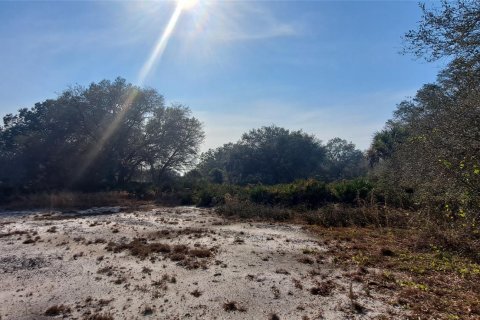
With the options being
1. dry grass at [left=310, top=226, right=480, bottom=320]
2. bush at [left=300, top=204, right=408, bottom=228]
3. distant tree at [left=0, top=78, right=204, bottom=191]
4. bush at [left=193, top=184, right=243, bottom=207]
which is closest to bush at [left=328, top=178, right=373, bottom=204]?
bush at [left=300, top=204, right=408, bottom=228]

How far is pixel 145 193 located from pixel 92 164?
6781 millimetres

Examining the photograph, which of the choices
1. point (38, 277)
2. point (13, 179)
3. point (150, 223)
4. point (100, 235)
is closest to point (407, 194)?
point (150, 223)

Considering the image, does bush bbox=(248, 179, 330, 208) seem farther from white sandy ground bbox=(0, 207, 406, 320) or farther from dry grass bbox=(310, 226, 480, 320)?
dry grass bbox=(310, 226, 480, 320)

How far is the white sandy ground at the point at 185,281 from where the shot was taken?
17.1 feet

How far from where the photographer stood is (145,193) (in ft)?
87.8

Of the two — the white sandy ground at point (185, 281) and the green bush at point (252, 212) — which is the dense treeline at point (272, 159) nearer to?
the green bush at point (252, 212)

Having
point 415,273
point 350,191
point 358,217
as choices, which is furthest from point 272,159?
point 415,273

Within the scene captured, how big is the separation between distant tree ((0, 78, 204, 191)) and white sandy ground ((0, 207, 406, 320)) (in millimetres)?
20675

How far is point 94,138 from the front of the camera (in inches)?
1268

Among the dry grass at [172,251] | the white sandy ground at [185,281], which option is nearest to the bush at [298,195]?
the white sandy ground at [185,281]

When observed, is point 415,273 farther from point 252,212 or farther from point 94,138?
point 94,138

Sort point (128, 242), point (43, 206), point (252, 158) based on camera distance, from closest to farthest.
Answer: point (128, 242)
point (43, 206)
point (252, 158)

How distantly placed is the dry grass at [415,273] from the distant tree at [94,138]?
26.0 meters

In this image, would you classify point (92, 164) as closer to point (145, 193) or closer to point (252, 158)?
point (145, 193)
